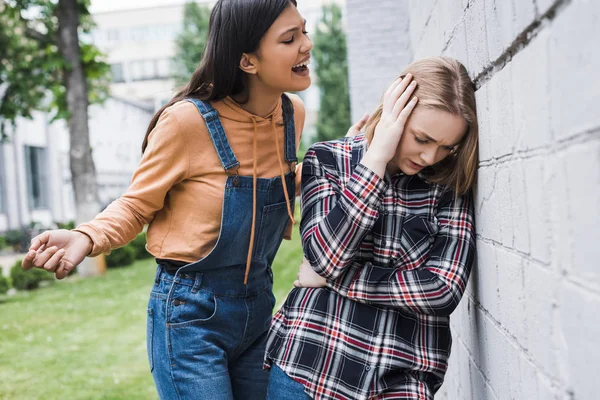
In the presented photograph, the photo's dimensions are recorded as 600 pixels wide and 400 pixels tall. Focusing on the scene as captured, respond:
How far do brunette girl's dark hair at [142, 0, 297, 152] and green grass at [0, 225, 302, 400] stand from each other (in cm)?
341

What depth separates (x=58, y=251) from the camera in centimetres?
175

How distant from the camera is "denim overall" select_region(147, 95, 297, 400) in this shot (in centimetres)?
194

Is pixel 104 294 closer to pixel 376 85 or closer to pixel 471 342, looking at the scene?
pixel 376 85

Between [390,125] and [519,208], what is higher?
[390,125]

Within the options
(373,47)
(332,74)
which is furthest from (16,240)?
(373,47)

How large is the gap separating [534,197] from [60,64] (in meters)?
11.1

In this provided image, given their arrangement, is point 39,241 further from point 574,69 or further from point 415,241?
point 574,69

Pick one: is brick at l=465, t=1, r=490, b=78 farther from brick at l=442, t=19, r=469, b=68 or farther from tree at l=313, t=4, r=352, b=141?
tree at l=313, t=4, r=352, b=141

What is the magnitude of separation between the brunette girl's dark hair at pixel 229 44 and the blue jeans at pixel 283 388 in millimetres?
856

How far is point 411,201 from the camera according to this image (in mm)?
1741

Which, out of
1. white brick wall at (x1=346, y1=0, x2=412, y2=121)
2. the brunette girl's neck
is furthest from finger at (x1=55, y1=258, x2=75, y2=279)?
white brick wall at (x1=346, y1=0, x2=412, y2=121)

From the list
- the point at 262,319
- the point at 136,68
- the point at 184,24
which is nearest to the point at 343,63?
the point at 184,24

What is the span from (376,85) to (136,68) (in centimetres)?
3820

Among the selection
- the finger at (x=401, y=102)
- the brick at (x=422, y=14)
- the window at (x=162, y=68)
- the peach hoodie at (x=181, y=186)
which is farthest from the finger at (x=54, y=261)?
the window at (x=162, y=68)
